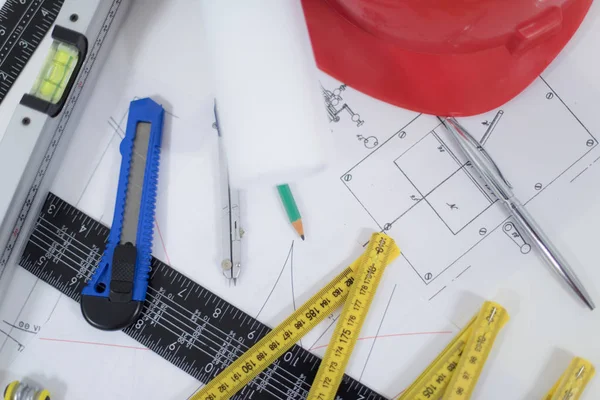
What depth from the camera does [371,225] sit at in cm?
78

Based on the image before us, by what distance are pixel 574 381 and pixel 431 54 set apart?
1.40 ft

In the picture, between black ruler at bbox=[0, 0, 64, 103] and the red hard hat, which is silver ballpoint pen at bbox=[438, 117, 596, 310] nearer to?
the red hard hat

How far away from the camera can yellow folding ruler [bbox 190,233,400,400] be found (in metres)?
0.76

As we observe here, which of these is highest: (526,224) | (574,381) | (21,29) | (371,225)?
(21,29)

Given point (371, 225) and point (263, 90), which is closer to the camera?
point (263, 90)

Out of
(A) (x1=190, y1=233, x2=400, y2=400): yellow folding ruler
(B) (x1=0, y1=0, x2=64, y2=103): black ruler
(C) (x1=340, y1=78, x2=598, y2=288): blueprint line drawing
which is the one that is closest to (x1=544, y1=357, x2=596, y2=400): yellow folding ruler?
(C) (x1=340, y1=78, x2=598, y2=288): blueprint line drawing

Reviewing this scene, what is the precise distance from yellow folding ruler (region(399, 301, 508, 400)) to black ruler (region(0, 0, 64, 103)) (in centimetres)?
65

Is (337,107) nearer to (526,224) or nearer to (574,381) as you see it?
(526,224)

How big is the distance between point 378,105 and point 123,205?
0.35 m

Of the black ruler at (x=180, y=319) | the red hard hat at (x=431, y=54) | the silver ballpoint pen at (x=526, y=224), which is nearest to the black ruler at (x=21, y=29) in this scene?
the black ruler at (x=180, y=319)

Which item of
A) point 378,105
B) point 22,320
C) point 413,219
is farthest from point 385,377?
point 22,320

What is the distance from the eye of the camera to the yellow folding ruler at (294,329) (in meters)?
0.76

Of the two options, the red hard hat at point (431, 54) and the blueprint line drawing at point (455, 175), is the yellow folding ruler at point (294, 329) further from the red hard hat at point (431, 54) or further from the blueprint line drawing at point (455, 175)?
the red hard hat at point (431, 54)

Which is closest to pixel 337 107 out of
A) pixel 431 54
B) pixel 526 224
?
pixel 431 54
